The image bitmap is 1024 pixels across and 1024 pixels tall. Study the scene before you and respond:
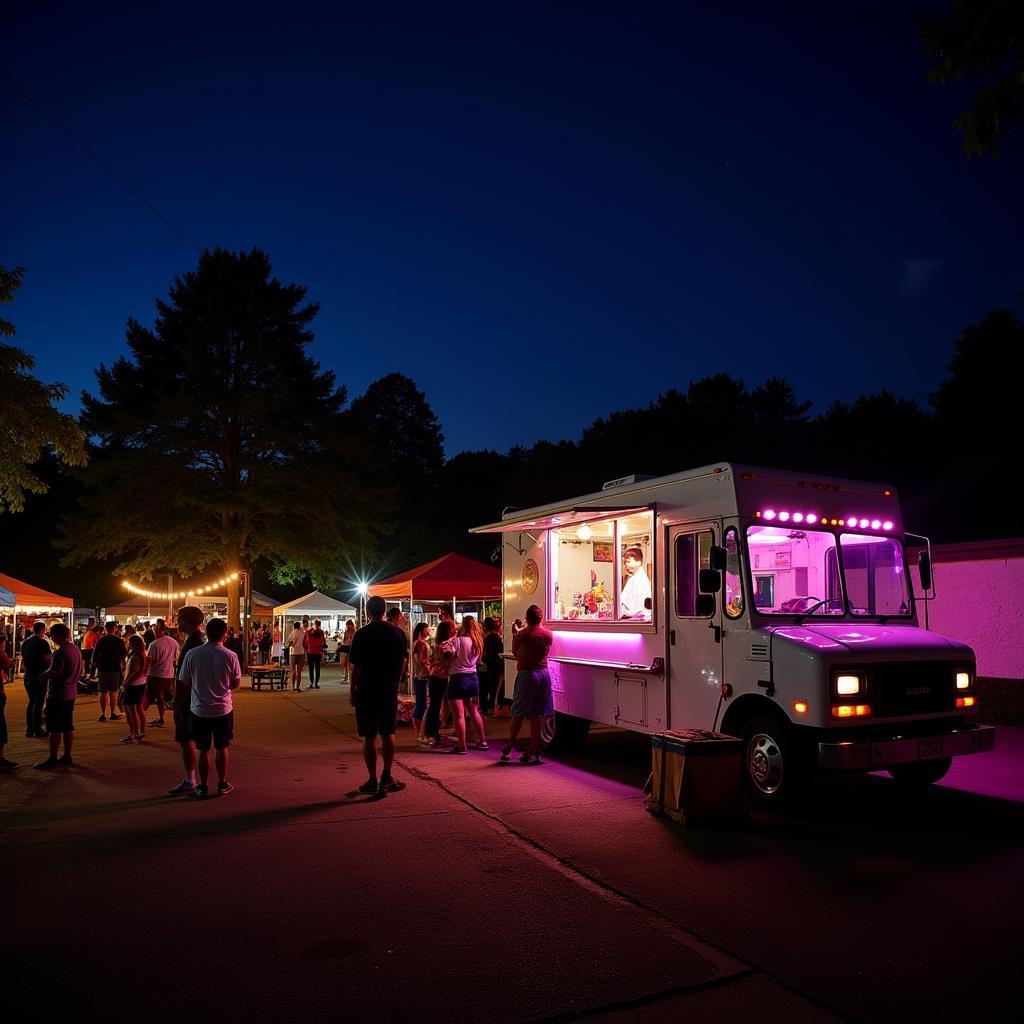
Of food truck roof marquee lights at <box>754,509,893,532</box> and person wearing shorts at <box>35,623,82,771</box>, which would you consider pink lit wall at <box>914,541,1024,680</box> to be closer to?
food truck roof marquee lights at <box>754,509,893,532</box>

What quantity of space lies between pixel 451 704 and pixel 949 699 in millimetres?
5903

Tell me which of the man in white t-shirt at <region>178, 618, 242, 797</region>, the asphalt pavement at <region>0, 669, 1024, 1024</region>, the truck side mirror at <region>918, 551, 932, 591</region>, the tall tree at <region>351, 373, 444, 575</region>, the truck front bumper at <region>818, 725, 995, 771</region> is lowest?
the asphalt pavement at <region>0, 669, 1024, 1024</region>

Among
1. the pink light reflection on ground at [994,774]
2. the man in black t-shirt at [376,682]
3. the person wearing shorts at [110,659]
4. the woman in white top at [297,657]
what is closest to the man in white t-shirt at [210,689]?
the man in black t-shirt at [376,682]

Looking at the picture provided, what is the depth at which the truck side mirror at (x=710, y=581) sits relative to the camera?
7.68 m

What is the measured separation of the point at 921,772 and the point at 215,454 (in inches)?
1024

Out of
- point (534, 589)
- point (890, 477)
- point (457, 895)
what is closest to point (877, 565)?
point (534, 589)

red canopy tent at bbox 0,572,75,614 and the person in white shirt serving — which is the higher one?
red canopy tent at bbox 0,572,75,614

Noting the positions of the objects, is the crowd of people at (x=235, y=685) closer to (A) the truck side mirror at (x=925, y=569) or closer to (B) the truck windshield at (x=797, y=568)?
(B) the truck windshield at (x=797, y=568)

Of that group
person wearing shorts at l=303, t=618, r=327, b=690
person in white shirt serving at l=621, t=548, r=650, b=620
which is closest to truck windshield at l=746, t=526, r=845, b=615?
person in white shirt serving at l=621, t=548, r=650, b=620

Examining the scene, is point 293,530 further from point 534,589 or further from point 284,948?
point 284,948

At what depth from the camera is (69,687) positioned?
400 inches

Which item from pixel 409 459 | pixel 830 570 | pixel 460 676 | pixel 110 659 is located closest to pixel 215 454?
pixel 110 659

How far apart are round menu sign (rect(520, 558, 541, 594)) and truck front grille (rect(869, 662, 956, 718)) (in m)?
5.02

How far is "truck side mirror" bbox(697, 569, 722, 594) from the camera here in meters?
7.68
